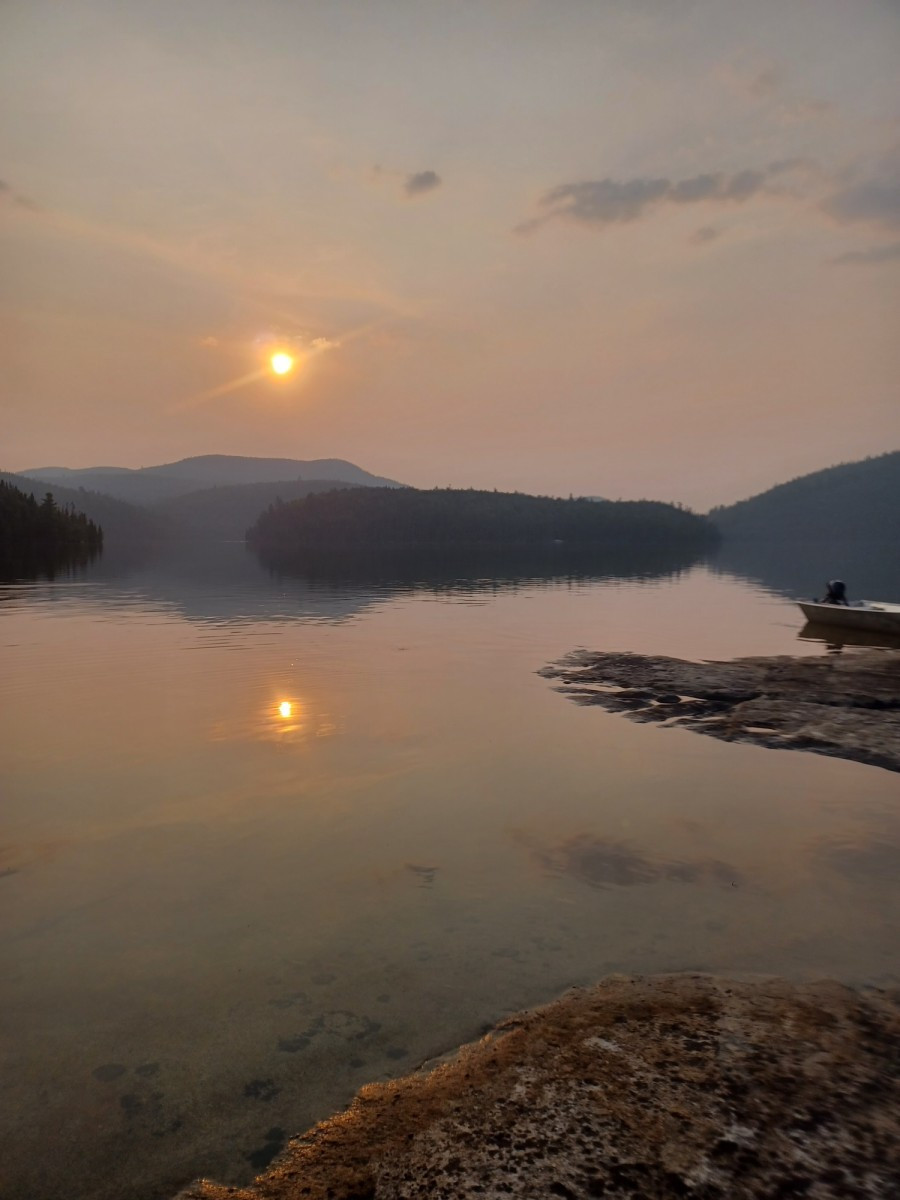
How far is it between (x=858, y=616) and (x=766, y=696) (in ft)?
66.4

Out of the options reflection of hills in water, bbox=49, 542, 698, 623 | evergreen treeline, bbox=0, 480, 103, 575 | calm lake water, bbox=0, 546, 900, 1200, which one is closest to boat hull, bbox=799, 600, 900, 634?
calm lake water, bbox=0, 546, 900, 1200

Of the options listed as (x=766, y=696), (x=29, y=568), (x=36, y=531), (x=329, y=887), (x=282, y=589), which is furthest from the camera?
(x=36, y=531)

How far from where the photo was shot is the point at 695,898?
409 inches

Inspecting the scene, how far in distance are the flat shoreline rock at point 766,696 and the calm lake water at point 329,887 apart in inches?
55.8

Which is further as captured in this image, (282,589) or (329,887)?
(282,589)

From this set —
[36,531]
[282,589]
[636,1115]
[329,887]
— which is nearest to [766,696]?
[329,887]

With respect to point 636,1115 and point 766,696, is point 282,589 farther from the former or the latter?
point 636,1115

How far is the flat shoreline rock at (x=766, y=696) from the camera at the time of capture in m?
19.0

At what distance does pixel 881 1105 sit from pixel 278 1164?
4793mm

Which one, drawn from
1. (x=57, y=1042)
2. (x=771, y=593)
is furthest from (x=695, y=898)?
Answer: (x=771, y=593)

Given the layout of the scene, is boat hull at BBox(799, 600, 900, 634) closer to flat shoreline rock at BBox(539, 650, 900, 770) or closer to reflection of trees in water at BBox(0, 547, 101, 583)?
flat shoreline rock at BBox(539, 650, 900, 770)

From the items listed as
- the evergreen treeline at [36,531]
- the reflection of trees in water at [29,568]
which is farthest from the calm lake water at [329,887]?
the evergreen treeline at [36,531]

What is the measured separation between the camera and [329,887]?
10.8m

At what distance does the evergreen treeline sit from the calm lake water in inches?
4655
